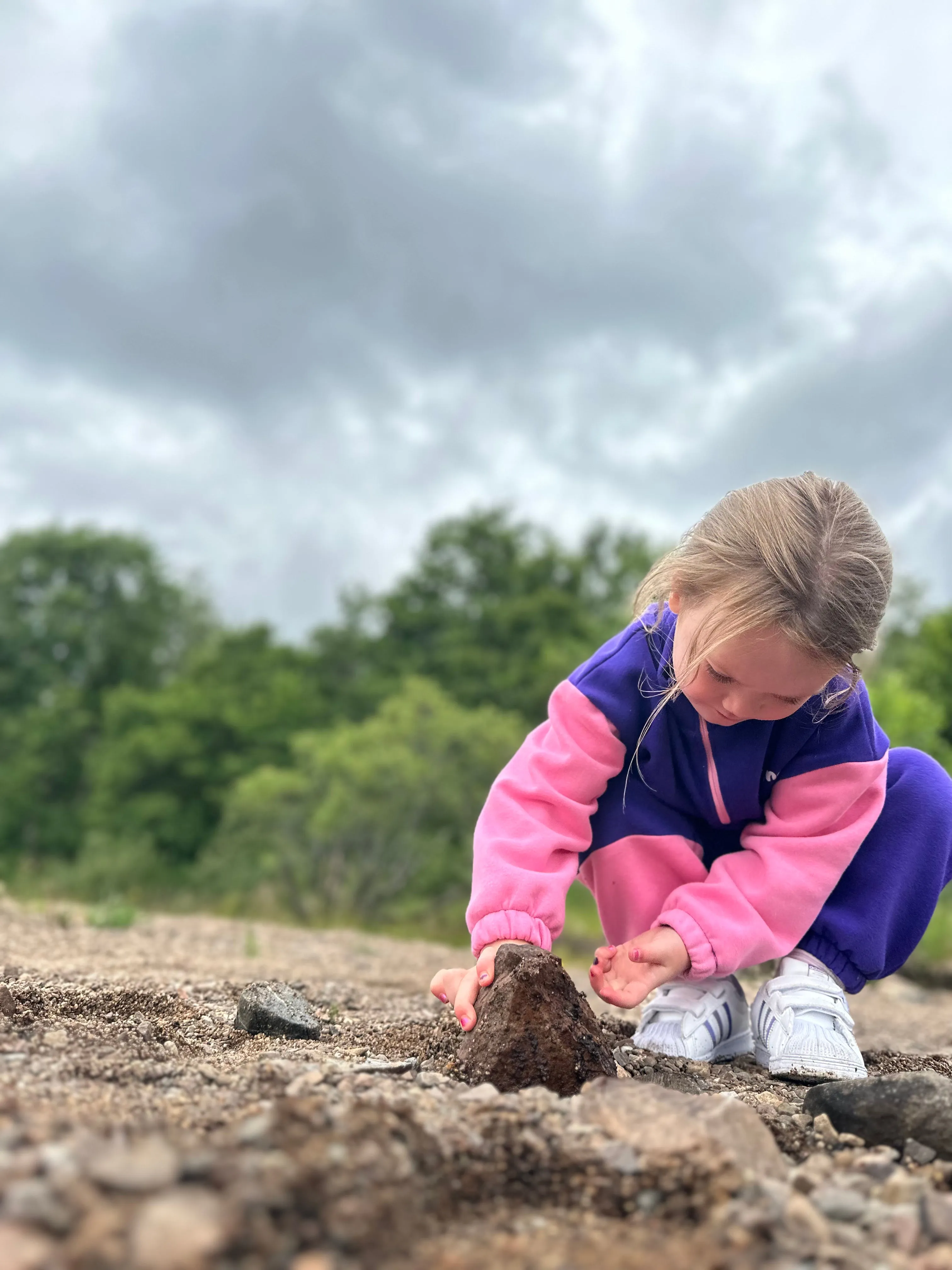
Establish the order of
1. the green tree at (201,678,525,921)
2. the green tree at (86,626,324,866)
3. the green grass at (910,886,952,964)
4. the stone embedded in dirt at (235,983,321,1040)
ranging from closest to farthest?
1. the stone embedded in dirt at (235,983,321,1040)
2. the green grass at (910,886,952,964)
3. the green tree at (201,678,525,921)
4. the green tree at (86,626,324,866)

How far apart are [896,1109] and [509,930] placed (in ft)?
3.12

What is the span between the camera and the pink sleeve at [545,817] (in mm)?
2500

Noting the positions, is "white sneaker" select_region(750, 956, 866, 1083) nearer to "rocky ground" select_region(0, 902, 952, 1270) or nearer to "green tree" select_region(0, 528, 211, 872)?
"rocky ground" select_region(0, 902, 952, 1270)

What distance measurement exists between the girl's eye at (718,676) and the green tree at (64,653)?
854 inches

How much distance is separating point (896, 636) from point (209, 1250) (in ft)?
88.6

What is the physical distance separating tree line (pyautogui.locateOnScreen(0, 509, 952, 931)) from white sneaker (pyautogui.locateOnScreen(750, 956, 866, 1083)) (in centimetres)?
899

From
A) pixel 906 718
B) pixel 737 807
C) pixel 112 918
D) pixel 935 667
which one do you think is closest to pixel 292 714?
pixel 935 667

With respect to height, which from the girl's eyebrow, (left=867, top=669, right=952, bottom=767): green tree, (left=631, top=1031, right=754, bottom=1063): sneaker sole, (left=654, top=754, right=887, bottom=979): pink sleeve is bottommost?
(left=631, top=1031, right=754, bottom=1063): sneaker sole

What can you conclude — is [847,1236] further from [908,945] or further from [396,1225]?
[908,945]

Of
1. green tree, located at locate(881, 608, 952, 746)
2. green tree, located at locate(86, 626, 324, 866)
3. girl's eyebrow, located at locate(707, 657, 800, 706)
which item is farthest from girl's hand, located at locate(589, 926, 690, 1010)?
green tree, located at locate(86, 626, 324, 866)

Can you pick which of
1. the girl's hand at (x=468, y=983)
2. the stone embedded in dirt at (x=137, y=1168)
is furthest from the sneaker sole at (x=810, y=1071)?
the stone embedded in dirt at (x=137, y=1168)

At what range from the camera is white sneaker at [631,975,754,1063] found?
266cm

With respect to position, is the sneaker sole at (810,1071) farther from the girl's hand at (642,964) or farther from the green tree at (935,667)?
the green tree at (935,667)

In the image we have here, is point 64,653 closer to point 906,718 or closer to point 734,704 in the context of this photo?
point 906,718
